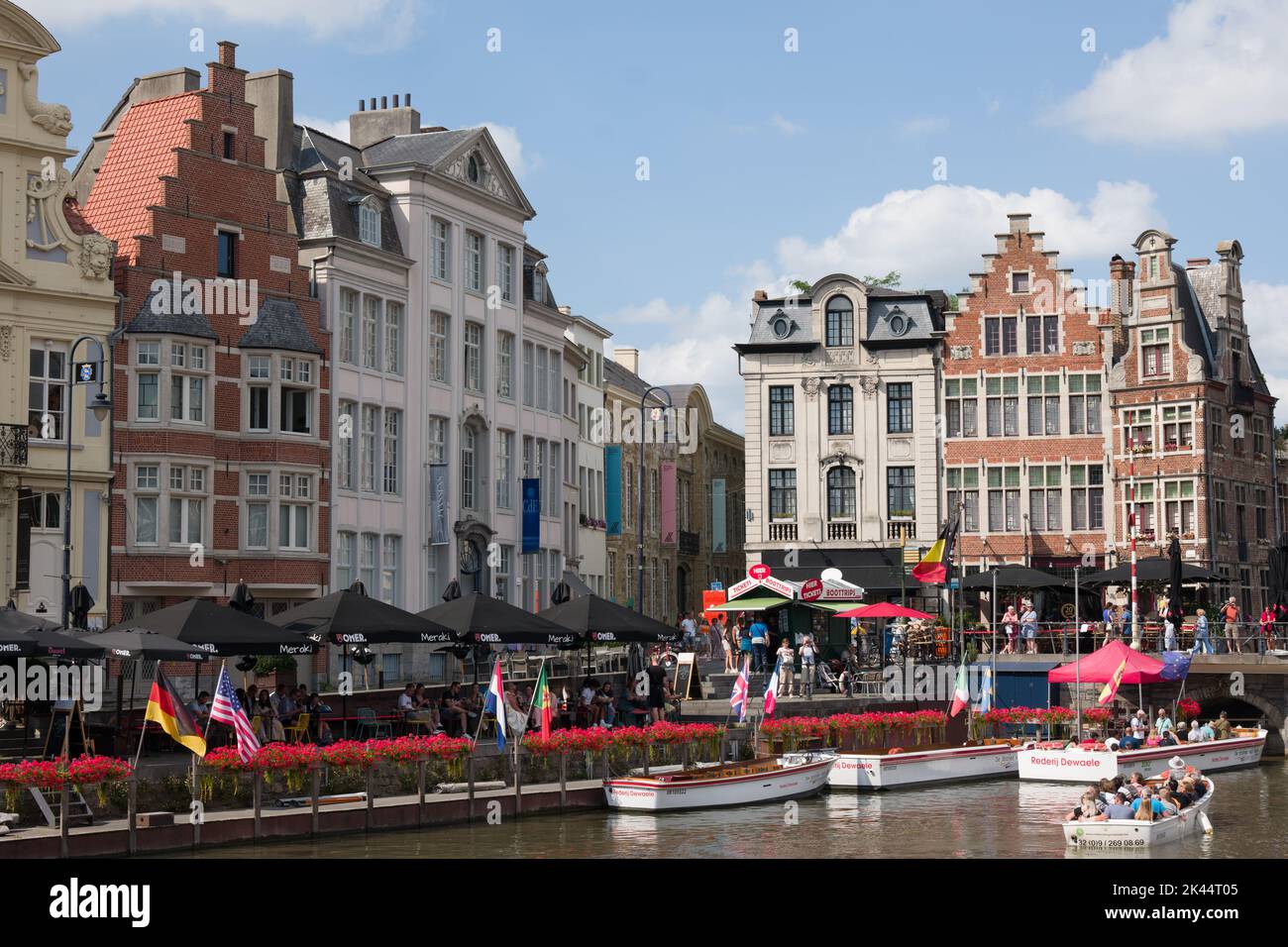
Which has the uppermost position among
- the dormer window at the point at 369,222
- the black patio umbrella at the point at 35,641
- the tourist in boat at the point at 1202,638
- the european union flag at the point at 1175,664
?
the dormer window at the point at 369,222

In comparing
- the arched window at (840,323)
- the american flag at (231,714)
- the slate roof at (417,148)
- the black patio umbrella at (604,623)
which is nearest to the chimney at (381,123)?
the slate roof at (417,148)

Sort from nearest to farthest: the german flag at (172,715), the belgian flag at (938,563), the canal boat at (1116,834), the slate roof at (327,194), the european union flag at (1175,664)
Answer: the german flag at (172,715) → the canal boat at (1116,834) → the european union flag at (1175,664) → the slate roof at (327,194) → the belgian flag at (938,563)

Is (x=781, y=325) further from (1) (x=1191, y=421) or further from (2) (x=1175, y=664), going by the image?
(2) (x=1175, y=664)

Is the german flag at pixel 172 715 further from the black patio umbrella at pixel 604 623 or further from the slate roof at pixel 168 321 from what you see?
the slate roof at pixel 168 321

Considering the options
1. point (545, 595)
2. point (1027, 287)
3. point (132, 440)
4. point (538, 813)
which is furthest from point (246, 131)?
point (1027, 287)

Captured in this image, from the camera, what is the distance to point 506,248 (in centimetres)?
5312

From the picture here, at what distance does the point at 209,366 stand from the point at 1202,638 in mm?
26150

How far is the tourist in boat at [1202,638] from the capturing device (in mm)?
46125

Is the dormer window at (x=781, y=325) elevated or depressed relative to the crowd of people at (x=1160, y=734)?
elevated

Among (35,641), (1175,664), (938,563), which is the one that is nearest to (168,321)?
(35,641)

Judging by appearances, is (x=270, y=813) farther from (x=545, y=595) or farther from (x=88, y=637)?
(x=545, y=595)

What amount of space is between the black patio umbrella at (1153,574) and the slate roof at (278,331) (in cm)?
2266

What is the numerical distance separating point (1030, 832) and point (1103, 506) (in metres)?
31.2

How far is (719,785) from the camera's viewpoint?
30.4m
